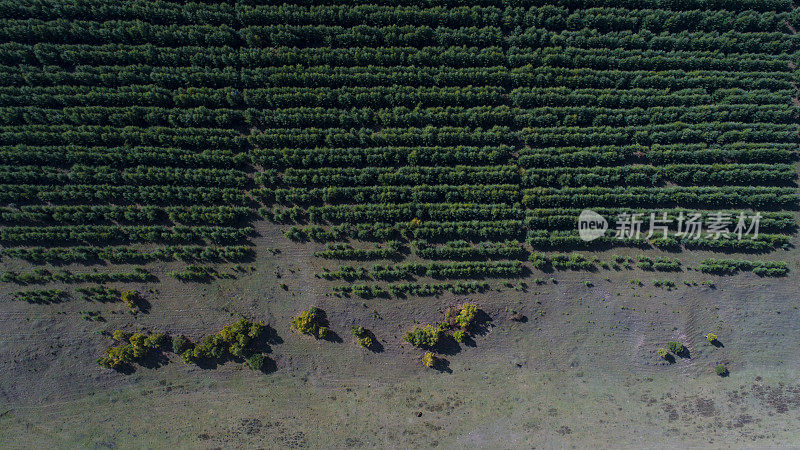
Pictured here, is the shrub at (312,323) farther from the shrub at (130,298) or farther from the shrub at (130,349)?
the shrub at (130,298)

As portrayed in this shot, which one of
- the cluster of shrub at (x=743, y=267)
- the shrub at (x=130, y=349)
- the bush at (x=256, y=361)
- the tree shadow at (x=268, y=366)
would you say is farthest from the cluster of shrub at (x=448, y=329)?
the cluster of shrub at (x=743, y=267)

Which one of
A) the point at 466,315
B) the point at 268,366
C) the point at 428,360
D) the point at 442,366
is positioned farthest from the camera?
the point at 442,366

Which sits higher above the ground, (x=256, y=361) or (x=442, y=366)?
(x=442, y=366)

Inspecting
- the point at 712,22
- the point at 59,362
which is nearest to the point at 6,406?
the point at 59,362

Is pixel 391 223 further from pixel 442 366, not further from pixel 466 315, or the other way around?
pixel 442 366

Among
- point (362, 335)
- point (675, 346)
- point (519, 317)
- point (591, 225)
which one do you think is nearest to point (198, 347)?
point (362, 335)

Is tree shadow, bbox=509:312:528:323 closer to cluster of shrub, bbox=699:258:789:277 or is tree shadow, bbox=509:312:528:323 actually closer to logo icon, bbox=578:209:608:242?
logo icon, bbox=578:209:608:242
